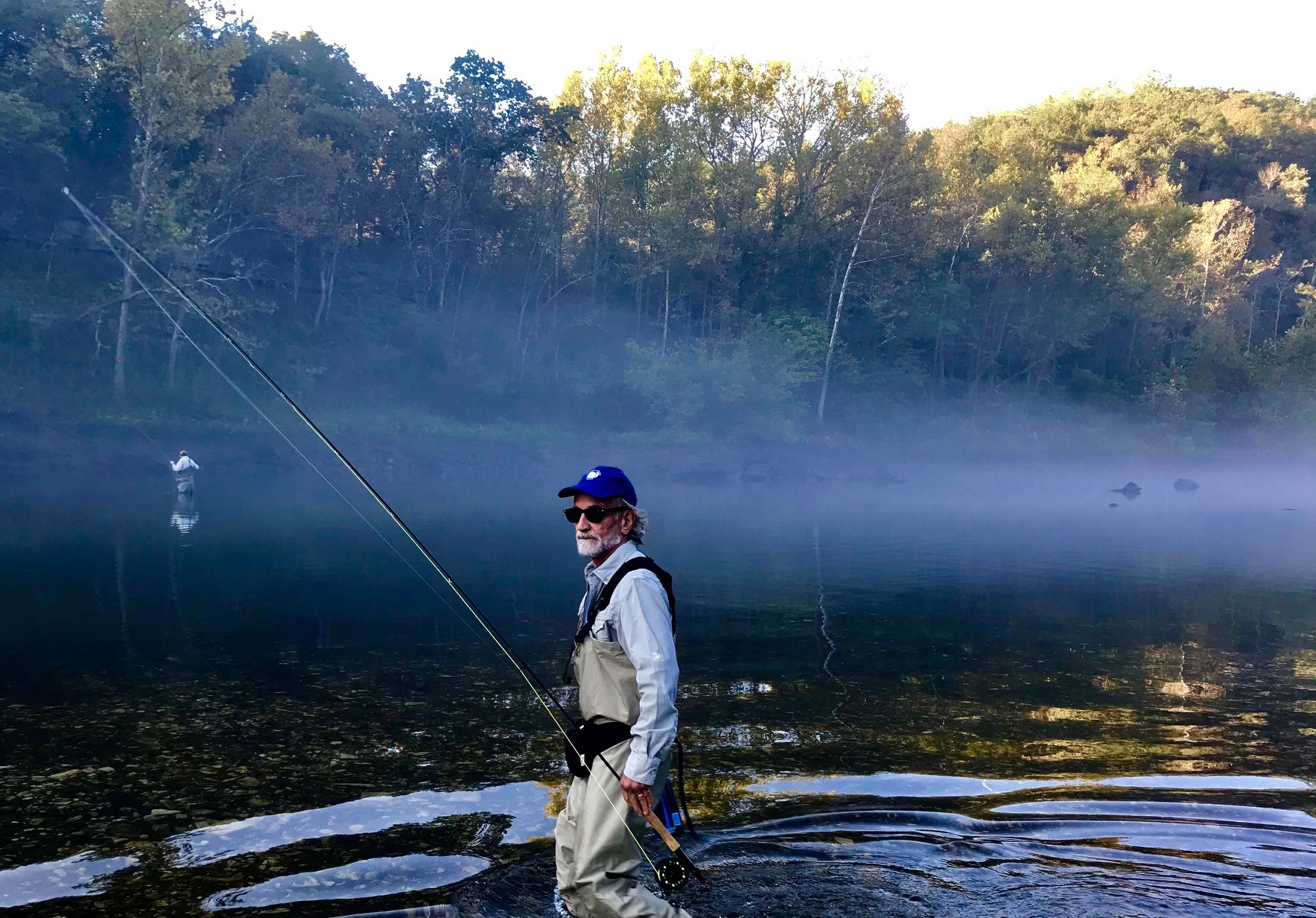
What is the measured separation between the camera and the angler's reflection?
2237 cm

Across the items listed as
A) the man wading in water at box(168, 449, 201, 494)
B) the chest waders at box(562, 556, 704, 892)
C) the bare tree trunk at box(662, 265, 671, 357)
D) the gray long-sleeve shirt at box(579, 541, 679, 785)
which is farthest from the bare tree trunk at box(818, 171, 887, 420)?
the gray long-sleeve shirt at box(579, 541, 679, 785)

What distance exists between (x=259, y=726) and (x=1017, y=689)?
22.8 feet

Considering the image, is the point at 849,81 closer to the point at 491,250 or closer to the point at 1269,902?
the point at 491,250

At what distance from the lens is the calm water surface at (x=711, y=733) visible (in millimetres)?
5812

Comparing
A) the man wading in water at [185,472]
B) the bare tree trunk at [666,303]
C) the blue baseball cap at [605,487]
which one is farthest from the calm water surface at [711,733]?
the bare tree trunk at [666,303]

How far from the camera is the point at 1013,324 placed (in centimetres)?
5919

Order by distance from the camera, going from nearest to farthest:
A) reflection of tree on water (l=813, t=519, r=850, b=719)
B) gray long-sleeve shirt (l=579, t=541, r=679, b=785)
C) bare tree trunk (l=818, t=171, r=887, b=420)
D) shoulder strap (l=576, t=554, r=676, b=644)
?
gray long-sleeve shirt (l=579, t=541, r=679, b=785)
shoulder strap (l=576, t=554, r=676, b=644)
reflection of tree on water (l=813, t=519, r=850, b=719)
bare tree trunk (l=818, t=171, r=887, b=420)

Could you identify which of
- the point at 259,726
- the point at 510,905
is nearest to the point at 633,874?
the point at 510,905

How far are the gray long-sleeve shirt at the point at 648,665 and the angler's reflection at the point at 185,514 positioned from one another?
754 inches

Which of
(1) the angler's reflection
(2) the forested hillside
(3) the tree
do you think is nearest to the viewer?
(1) the angler's reflection

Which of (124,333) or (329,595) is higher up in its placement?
(124,333)

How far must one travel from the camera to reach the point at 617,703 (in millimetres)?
4438

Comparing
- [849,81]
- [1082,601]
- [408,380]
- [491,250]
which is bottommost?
[1082,601]

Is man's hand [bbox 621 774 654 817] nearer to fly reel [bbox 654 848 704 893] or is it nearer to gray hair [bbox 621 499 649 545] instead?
fly reel [bbox 654 848 704 893]
